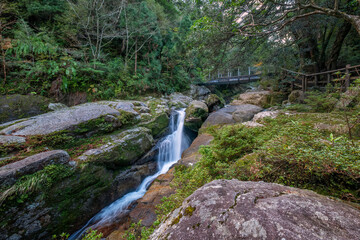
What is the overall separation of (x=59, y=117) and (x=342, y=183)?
7.53m

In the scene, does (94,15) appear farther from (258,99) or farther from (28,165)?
(258,99)

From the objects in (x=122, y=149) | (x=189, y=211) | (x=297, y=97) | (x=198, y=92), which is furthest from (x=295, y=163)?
(x=198, y=92)

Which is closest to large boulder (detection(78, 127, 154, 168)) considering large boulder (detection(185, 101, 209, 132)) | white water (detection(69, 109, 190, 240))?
white water (detection(69, 109, 190, 240))

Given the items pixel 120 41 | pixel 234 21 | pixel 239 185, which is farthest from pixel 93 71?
pixel 239 185

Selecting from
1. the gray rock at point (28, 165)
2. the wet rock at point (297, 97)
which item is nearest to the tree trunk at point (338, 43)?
the wet rock at point (297, 97)

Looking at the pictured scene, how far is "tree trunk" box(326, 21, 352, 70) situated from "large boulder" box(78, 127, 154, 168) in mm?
11344

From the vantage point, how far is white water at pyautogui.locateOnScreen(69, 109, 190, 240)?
406cm

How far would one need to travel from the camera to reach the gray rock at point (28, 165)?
308cm

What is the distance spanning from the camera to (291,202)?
3.52 feet

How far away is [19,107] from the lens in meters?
5.71

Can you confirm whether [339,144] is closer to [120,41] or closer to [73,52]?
[73,52]

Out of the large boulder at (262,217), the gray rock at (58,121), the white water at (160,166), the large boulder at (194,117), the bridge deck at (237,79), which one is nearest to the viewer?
the large boulder at (262,217)

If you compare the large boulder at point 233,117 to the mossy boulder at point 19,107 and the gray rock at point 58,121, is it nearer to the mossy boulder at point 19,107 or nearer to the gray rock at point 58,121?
the gray rock at point 58,121

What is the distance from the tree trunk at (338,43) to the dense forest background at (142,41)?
0.04 metres
